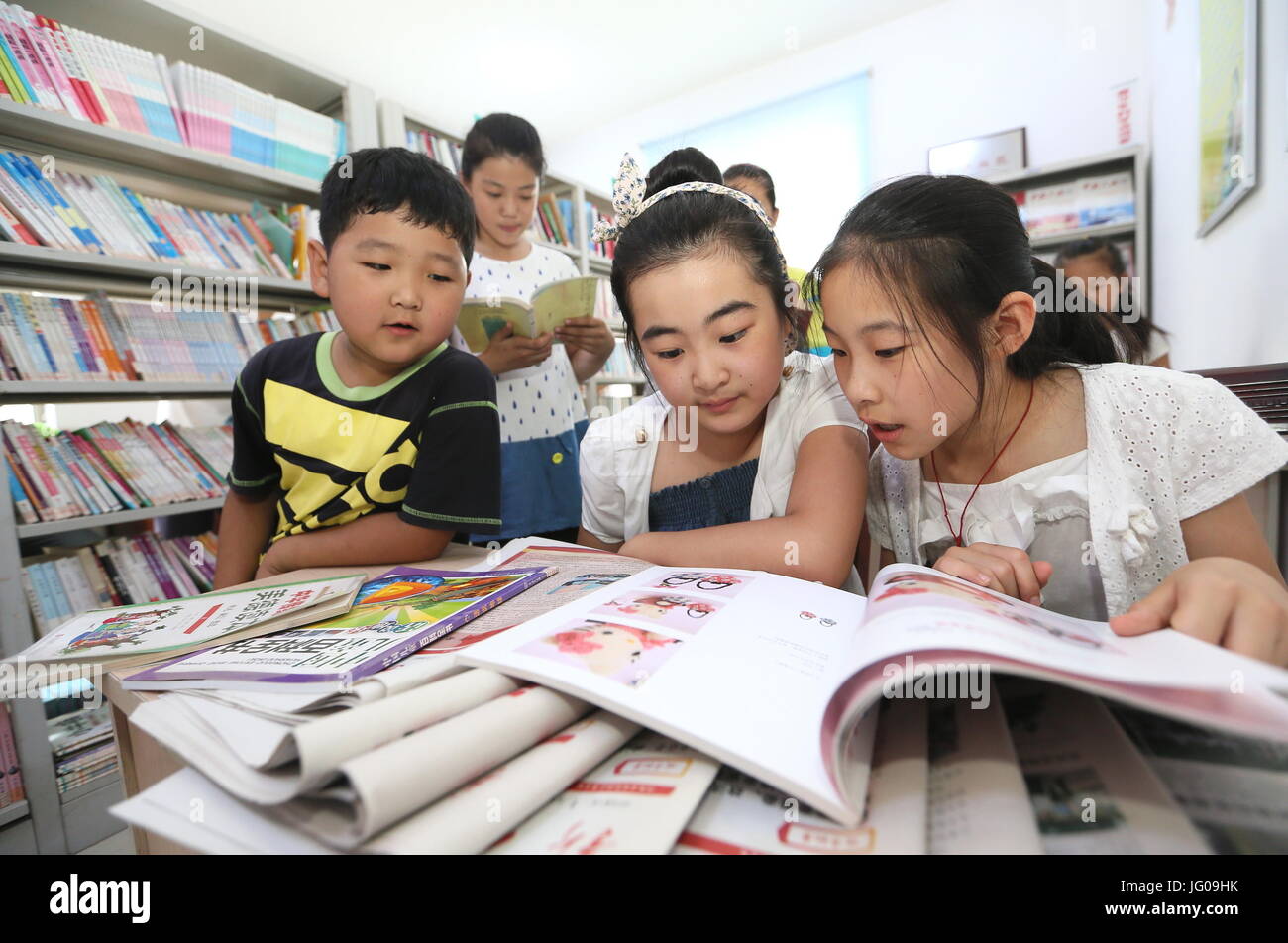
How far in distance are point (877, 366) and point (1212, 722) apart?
50 cm

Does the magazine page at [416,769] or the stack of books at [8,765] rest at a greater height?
the magazine page at [416,769]

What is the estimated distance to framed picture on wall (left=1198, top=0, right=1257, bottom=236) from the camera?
1.17m

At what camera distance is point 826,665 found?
0.40 metres

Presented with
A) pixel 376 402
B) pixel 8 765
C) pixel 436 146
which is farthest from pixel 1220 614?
pixel 436 146

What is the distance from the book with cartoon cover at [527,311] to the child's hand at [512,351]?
0.01 meters

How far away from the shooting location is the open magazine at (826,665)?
279mm

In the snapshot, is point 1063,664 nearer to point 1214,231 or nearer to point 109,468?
point 1214,231

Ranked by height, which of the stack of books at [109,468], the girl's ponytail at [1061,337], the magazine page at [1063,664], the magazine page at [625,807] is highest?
the girl's ponytail at [1061,337]

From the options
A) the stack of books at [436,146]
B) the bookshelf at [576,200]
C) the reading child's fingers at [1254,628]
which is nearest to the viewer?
the reading child's fingers at [1254,628]

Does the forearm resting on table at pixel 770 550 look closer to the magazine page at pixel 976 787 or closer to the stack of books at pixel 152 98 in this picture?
the magazine page at pixel 976 787

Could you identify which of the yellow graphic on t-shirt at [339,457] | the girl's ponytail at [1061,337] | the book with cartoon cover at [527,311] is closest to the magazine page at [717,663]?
the girl's ponytail at [1061,337]
